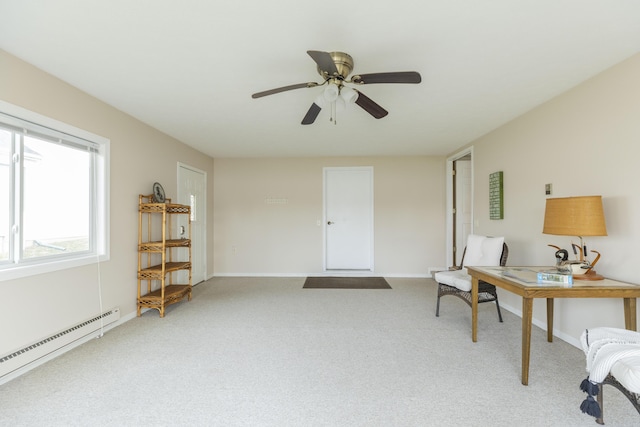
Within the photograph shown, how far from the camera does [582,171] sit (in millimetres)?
2463

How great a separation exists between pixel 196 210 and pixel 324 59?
396 cm

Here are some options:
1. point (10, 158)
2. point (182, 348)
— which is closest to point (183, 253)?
point (182, 348)

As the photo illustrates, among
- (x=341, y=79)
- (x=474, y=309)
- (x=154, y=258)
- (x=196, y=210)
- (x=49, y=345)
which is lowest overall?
(x=49, y=345)

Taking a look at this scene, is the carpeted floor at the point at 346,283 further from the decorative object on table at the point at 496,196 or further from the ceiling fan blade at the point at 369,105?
the ceiling fan blade at the point at 369,105

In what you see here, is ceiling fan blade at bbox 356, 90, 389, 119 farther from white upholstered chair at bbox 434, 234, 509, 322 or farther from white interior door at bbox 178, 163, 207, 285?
white interior door at bbox 178, 163, 207, 285

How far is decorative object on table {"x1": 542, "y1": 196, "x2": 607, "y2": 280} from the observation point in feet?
6.50

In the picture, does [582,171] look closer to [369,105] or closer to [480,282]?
[480,282]

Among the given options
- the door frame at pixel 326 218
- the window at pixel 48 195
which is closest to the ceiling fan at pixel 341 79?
the window at pixel 48 195

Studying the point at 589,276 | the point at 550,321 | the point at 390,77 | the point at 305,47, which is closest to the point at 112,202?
the point at 305,47

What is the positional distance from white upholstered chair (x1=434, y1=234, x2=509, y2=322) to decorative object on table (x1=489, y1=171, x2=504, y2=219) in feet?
1.59

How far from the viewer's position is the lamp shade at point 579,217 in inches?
77.7

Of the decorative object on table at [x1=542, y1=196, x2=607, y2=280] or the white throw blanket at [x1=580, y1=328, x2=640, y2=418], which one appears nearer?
the white throw blanket at [x1=580, y1=328, x2=640, y2=418]

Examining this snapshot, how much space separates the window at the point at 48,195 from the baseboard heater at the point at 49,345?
0.55 m

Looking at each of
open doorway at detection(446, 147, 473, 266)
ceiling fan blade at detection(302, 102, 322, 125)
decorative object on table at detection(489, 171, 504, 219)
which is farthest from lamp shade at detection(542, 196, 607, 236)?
open doorway at detection(446, 147, 473, 266)
